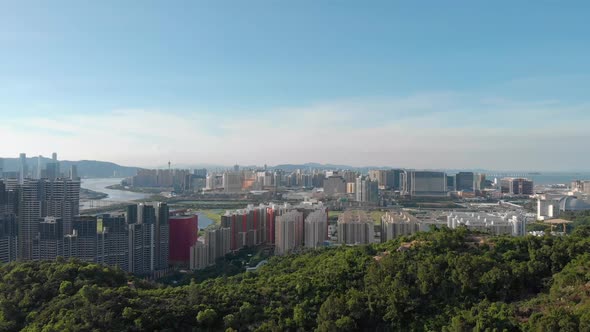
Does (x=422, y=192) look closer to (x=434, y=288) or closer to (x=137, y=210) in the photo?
(x=137, y=210)

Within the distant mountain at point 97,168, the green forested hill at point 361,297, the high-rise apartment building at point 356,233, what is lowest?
the high-rise apartment building at point 356,233

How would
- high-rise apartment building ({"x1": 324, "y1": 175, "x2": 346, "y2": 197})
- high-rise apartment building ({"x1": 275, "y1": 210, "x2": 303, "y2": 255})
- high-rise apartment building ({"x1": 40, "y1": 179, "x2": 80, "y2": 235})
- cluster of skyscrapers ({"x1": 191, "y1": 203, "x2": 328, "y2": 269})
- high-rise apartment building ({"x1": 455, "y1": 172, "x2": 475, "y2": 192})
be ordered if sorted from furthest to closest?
high-rise apartment building ({"x1": 455, "y1": 172, "x2": 475, "y2": 192}), high-rise apartment building ({"x1": 324, "y1": 175, "x2": 346, "y2": 197}), high-rise apartment building ({"x1": 275, "y1": 210, "x2": 303, "y2": 255}), high-rise apartment building ({"x1": 40, "y1": 179, "x2": 80, "y2": 235}), cluster of skyscrapers ({"x1": 191, "y1": 203, "x2": 328, "y2": 269})

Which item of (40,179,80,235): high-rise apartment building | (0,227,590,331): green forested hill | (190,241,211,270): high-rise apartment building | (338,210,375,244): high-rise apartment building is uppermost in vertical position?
(40,179,80,235): high-rise apartment building

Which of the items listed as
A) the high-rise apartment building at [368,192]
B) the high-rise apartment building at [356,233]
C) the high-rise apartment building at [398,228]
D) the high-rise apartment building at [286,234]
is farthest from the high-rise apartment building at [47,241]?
the high-rise apartment building at [368,192]

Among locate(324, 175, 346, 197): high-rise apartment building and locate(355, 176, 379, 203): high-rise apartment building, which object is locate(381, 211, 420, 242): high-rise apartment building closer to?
locate(355, 176, 379, 203): high-rise apartment building

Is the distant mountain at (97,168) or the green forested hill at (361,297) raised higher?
the distant mountain at (97,168)

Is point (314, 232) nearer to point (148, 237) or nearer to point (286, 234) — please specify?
point (286, 234)

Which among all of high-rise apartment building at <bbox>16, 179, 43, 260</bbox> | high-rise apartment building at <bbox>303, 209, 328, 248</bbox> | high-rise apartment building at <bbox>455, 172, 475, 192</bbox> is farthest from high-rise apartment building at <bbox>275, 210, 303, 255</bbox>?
high-rise apartment building at <bbox>455, 172, 475, 192</bbox>

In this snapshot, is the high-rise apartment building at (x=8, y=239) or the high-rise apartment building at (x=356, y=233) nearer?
the high-rise apartment building at (x=8, y=239)

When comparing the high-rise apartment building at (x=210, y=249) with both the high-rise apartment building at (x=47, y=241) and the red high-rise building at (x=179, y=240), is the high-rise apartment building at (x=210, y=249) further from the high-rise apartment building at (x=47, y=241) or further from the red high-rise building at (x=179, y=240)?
the high-rise apartment building at (x=47, y=241)
